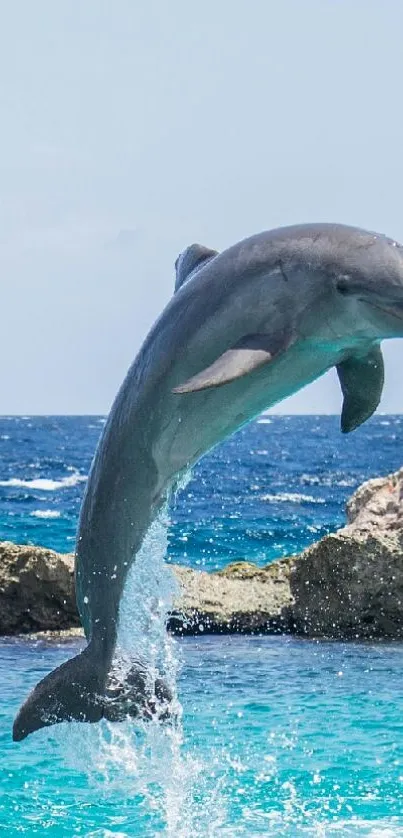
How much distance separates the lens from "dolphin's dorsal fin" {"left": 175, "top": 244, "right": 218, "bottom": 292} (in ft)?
17.6

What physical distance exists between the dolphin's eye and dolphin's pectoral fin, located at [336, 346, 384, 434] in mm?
451

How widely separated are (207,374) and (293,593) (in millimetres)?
7821

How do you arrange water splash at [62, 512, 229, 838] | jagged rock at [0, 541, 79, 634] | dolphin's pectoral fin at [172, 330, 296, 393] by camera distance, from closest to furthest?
dolphin's pectoral fin at [172, 330, 296, 393]
water splash at [62, 512, 229, 838]
jagged rock at [0, 541, 79, 634]

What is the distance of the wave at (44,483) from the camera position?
4297 centimetres

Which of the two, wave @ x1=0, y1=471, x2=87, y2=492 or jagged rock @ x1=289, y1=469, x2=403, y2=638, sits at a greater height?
wave @ x1=0, y1=471, x2=87, y2=492

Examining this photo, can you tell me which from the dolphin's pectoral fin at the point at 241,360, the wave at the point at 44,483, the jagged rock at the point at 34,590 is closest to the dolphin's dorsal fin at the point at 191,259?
the dolphin's pectoral fin at the point at 241,360

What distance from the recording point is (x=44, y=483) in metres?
44.9

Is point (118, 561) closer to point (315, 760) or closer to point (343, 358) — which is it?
point (343, 358)

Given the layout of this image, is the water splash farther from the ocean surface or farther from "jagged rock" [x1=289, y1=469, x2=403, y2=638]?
"jagged rock" [x1=289, y1=469, x2=403, y2=638]

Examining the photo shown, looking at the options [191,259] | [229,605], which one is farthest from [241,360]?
[229,605]

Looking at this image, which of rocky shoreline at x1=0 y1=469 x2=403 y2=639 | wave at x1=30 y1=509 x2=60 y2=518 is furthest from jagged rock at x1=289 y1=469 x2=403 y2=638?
wave at x1=30 y1=509 x2=60 y2=518

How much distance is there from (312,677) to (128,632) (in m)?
4.85

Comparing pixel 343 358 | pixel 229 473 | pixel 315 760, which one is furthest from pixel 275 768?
pixel 229 473

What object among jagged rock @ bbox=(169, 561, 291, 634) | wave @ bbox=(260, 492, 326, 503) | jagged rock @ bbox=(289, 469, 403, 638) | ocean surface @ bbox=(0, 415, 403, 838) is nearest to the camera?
ocean surface @ bbox=(0, 415, 403, 838)
